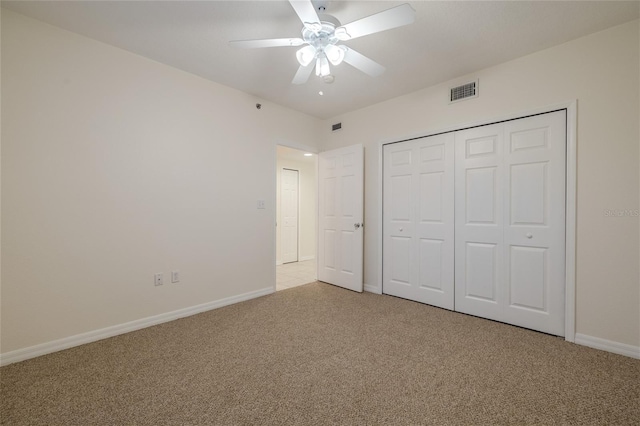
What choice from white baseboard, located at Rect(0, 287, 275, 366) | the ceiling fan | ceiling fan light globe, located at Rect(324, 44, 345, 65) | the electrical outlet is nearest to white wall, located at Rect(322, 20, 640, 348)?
the ceiling fan

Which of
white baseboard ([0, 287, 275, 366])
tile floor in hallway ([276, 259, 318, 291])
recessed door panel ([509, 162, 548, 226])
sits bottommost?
tile floor in hallway ([276, 259, 318, 291])

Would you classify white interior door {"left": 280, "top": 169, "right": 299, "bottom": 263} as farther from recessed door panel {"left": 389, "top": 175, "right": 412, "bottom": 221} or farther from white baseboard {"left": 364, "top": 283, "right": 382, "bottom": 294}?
recessed door panel {"left": 389, "top": 175, "right": 412, "bottom": 221}

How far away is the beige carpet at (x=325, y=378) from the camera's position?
1517mm

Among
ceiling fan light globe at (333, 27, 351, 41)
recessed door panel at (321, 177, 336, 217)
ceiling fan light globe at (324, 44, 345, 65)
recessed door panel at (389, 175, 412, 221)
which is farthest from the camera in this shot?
recessed door panel at (321, 177, 336, 217)

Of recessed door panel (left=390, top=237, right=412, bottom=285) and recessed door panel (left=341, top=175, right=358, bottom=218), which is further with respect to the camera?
recessed door panel (left=341, top=175, right=358, bottom=218)

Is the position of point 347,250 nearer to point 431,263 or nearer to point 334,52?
point 431,263

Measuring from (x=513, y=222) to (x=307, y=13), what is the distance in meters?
2.54

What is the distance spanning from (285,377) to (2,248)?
2257 mm

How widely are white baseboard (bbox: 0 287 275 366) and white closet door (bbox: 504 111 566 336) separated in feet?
9.81

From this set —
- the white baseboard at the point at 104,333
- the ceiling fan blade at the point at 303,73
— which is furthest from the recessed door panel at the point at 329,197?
the ceiling fan blade at the point at 303,73

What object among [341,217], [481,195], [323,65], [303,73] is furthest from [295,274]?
[323,65]

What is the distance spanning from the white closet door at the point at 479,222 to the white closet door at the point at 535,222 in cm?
8

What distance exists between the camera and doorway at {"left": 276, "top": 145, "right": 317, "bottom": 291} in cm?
610

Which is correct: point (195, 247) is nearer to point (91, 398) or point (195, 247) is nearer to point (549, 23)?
point (91, 398)
